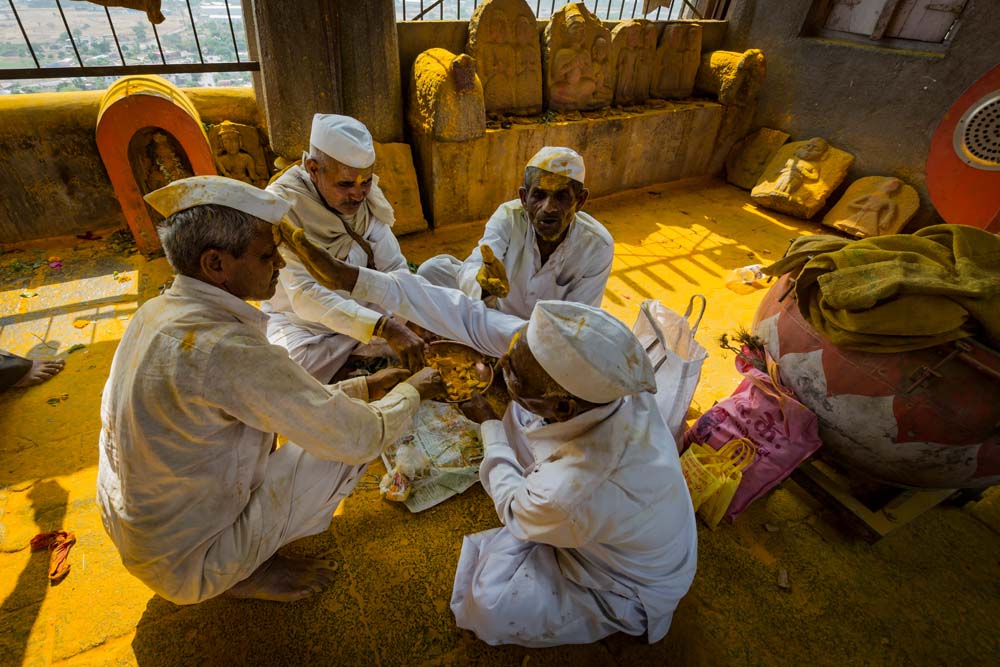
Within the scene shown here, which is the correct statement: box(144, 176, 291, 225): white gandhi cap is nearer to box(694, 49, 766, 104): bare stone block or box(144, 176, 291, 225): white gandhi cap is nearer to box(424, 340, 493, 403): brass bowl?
box(424, 340, 493, 403): brass bowl

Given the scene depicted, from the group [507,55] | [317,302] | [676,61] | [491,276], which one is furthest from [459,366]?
[676,61]

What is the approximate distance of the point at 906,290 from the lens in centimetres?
220

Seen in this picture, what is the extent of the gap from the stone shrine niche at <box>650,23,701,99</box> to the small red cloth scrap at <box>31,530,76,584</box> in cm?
807

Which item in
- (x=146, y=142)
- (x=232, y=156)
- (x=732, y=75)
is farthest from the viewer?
(x=732, y=75)

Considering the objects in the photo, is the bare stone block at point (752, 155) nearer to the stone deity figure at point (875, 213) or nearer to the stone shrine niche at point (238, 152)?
the stone deity figure at point (875, 213)

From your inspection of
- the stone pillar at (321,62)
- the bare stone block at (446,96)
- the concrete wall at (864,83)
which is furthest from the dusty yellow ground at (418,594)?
the concrete wall at (864,83)

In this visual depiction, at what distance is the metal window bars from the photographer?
3.76 metres

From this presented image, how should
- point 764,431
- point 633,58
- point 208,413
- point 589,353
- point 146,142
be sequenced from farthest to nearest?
1. point 633,58
2. point 146,142
3. point 764,431
4. point 208,413
5. point 589,353

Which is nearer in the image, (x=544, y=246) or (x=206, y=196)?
(x=206, y=196)

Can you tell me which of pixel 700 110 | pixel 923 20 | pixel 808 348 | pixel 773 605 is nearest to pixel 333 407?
pixel 773 605

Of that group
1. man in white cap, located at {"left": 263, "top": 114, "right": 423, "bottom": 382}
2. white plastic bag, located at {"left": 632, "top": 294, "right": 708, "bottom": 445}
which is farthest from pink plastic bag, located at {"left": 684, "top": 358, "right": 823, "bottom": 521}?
man in white cap, located at {"left": 263, "top": 114, "right": 423, "bottom": 382}

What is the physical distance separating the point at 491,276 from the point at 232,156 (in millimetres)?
3803

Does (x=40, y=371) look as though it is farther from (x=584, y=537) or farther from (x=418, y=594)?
(x=584, y=537)

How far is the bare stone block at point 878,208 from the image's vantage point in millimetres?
5914
